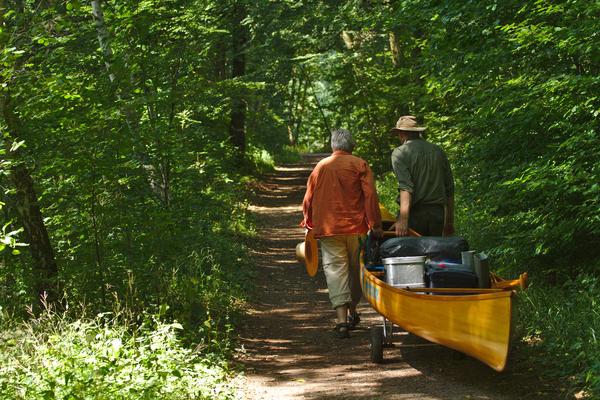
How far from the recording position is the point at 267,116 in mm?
31047

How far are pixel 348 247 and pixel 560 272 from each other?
8.80 feet

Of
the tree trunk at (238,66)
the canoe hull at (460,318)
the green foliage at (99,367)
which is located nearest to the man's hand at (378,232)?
the canoe hull at (460,318)

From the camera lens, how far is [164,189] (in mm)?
12250

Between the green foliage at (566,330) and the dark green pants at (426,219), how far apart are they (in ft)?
4.23

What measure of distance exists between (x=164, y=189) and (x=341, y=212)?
4.19 meters

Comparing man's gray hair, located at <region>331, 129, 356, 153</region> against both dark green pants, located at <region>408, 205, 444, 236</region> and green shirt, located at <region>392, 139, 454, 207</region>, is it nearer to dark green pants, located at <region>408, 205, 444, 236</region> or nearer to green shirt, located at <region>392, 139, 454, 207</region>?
green shirt, located at <region>392, 139, 454, 207</region>

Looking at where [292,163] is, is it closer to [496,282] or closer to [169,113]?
[169,113]

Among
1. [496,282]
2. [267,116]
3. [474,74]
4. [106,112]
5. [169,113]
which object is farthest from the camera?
[267,116]

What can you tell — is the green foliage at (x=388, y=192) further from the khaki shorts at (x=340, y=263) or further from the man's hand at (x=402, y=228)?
the man's hand at (x=402, y=228)

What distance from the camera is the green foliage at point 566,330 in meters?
6.42

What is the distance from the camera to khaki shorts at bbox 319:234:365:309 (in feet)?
29.8

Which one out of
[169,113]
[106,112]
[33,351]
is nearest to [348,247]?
[106,112]

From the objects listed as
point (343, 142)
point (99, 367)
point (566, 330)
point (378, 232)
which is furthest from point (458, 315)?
point (343, 142)

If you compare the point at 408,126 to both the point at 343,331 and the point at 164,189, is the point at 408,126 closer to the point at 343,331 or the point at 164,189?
the point at 343,331
